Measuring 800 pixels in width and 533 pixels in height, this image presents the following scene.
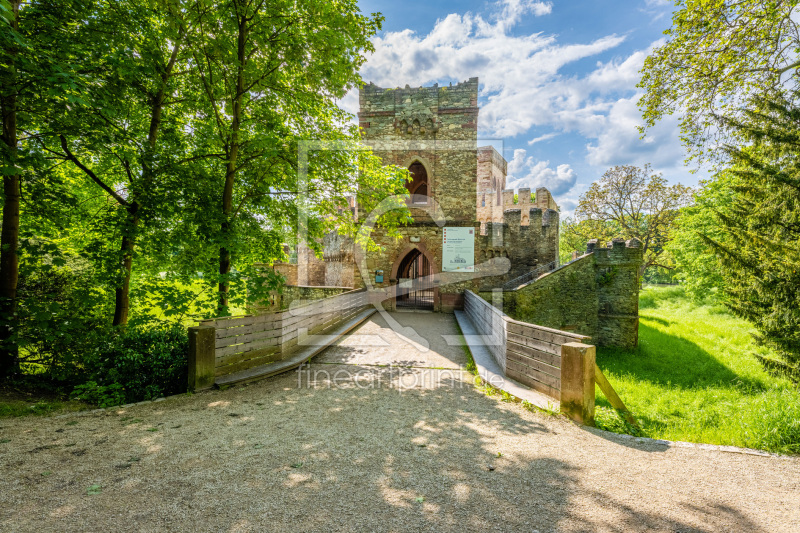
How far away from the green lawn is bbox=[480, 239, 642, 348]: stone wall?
3.42 ft

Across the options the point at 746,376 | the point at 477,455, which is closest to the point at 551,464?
the point at 477,455

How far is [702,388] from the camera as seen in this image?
899cm

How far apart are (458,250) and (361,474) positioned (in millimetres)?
12170

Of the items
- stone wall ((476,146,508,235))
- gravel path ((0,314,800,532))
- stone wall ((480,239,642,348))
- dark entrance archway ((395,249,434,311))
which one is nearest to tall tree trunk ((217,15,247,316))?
gravel path ((0,314,800,532))

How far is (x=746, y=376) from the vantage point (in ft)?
33.7

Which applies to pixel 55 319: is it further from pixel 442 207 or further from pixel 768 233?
pixel 768 233

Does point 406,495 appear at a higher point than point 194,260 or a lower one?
lower

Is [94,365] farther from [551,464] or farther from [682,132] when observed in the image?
[682,132]

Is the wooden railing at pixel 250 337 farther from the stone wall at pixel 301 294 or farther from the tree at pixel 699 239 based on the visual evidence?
the tree at pixel 699 239

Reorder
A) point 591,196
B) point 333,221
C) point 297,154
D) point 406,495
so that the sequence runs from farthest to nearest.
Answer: point 591,196 → point 333,221 → point 297,154 → point 406,495

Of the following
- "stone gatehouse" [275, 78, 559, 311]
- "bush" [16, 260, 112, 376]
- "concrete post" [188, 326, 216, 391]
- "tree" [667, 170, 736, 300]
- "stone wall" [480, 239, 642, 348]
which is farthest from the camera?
"tree" [667, 170, 736, 300]

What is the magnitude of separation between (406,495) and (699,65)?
9.19 meters

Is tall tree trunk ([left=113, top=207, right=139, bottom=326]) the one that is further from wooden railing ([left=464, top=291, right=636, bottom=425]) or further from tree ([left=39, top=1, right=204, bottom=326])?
wooden railing ([left=464, top=291, right=636, bottom=425])

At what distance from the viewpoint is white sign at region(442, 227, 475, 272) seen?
47.0ft
